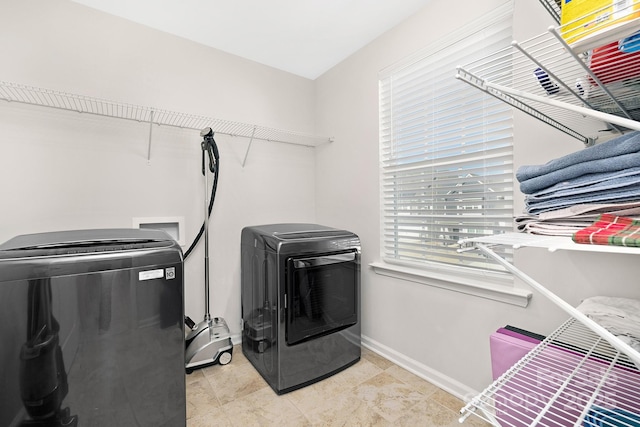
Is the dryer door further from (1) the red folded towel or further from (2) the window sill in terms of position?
(1) the red folded towel

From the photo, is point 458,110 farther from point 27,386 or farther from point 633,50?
point 27,386

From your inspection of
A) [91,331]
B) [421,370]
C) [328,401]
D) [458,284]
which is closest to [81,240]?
[91,331]

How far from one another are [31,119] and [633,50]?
2.50 metres

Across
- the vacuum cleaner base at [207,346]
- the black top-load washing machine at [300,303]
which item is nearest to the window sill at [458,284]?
the black top-load washing machine at [300,303]

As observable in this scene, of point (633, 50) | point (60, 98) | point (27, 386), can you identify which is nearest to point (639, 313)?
point (633, 50)

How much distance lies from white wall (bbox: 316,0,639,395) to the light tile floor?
0.54ft

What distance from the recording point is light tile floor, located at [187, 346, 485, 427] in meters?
1.47

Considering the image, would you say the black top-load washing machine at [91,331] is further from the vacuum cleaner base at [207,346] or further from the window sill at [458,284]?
the window sill at [458,284]

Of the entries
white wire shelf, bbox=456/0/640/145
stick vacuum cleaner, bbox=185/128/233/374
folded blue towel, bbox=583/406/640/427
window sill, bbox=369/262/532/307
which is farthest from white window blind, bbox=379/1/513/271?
stick vacuum cleaner, bbox=185/128/233/374

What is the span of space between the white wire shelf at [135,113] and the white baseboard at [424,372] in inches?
66.4

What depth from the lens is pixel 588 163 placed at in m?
0.75

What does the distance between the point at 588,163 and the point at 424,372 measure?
1.53 m

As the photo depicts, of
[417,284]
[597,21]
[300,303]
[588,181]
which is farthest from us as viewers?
[417,284]

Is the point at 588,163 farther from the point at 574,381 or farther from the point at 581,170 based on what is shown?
the point at 574,381
